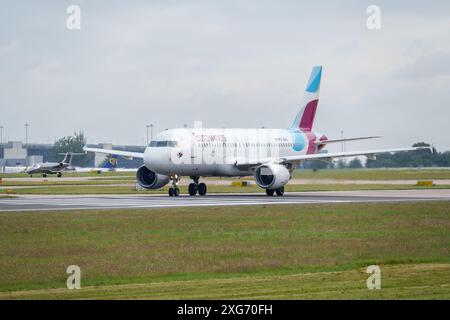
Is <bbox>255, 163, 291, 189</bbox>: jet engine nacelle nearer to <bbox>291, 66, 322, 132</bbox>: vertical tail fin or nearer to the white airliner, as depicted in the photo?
the white airliner

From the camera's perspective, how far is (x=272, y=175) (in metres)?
57.9

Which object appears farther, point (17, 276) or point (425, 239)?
point (425, 239)

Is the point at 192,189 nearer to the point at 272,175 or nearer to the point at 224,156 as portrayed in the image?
the point at 224,156

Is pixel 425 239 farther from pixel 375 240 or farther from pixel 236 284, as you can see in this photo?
pixel 236 284

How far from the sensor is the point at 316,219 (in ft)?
125

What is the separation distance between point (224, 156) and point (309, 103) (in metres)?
11.3

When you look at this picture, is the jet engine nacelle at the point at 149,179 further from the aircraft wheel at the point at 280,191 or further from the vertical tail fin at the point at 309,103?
the vertical tail fin at the point at 309,103

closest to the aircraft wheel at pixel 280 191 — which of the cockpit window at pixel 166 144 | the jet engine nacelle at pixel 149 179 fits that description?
the cockpit window at pixel 166 144

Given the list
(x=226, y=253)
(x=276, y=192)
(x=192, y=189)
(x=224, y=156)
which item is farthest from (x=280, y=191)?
(x=226, y=253)

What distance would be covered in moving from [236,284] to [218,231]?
11237 millimetres

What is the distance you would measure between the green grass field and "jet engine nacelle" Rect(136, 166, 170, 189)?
2028 centimetres

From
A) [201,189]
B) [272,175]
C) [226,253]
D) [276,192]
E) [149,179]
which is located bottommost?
[226,253]
